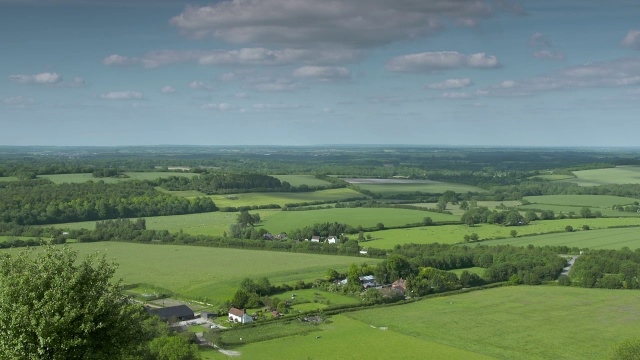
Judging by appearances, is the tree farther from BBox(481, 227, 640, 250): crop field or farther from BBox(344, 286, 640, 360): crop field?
BBox(481, 227, 640, 250): crop field

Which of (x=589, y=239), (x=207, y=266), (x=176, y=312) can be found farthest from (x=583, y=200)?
(x=176, y=312)

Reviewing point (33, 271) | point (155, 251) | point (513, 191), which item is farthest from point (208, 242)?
point (513, 191)

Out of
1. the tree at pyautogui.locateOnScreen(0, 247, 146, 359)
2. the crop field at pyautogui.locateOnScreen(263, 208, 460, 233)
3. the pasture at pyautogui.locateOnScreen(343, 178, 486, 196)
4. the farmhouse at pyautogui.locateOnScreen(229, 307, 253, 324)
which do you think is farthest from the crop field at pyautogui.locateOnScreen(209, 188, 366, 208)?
the tree at pyautogui.locateOnScreen(0, 247, 146, 359)

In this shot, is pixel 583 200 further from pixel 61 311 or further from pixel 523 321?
pixel 61 311

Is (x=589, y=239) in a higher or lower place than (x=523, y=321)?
higher

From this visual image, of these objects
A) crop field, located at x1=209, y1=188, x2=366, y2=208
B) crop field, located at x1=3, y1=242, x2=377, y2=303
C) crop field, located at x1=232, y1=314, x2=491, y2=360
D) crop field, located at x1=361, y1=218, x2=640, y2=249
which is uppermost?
crop field, located at x1=209, y1=188, x2=366, y2=208

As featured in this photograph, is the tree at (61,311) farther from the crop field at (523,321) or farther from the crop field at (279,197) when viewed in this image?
the crop field at (279,197)
